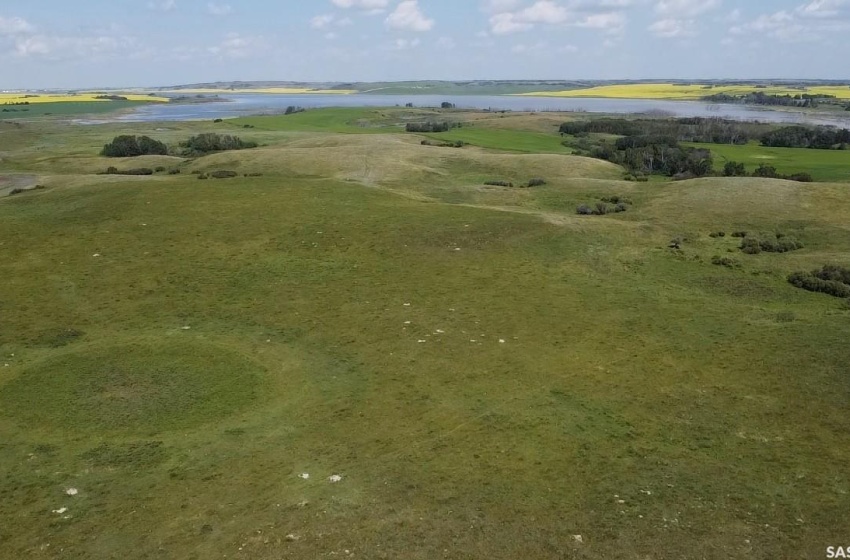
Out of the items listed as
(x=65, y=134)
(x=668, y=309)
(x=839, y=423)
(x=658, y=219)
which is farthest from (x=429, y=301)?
(x=65, y=134)

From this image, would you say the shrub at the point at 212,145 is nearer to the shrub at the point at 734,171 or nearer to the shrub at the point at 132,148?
the shrub at the point at 132,148

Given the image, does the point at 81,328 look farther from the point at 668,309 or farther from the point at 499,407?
the point at 668,309

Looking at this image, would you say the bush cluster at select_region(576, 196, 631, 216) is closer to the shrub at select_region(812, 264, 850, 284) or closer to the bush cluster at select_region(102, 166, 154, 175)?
the shrub at select_region(812, 264, 850, 284)

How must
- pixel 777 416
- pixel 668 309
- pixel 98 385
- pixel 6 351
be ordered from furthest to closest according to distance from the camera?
pixel 668 309 → pixel 6 351 → pixel 98 385 → pixel 777 416

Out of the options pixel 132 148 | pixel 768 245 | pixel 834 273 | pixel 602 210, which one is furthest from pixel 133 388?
pixel 132 148

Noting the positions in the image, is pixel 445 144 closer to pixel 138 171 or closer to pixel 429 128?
pixel 429 128

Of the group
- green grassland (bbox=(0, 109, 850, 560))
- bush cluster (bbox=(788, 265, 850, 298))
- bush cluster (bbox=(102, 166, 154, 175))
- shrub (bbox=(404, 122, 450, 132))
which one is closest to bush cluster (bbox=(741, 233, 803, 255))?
green grassland (bbox=(0, 109, 850, 560))
